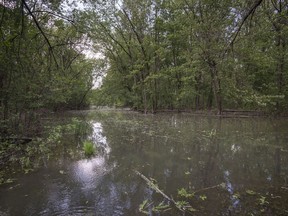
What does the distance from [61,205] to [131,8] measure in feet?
63.7

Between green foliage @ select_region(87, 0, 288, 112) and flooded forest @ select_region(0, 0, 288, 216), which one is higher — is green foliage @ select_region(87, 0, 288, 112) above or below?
above

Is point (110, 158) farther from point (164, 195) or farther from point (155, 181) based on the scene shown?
point (164, 195)

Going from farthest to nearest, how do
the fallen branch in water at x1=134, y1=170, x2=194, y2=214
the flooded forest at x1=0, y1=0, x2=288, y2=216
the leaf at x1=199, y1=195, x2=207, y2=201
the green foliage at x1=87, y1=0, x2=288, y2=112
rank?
the green foliage at x1=87, y1=0, x2=288, y2=112 < the leaf at x1=199, y1=195, x2=207, y2=201 < the flooded forest at x1=0, y1=0, x2=288, y2=216 < the fallen branch in water at x1=134, y1=170, x2=194, y2=214

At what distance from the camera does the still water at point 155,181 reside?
308 cm

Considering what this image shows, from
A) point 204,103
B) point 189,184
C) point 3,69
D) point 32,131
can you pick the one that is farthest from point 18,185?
point 204,103

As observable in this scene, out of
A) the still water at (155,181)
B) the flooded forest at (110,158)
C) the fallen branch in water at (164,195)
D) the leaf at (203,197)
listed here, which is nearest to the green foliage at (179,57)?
the flooded forest at (110,158)

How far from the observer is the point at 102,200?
131 inches

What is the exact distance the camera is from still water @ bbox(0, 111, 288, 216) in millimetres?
3078

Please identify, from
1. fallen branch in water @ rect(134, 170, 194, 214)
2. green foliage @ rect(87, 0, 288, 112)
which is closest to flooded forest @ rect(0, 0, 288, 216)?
fallen branch in water @ rect(134, 170, 194, 214)

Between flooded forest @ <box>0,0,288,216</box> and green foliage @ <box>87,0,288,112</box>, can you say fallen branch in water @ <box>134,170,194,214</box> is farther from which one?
green foliage @ <box>87,0,288,112</box>

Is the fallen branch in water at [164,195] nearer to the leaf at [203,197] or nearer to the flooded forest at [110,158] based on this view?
the flooded forest at [110,158]

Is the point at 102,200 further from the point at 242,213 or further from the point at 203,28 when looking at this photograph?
the point at 203,28

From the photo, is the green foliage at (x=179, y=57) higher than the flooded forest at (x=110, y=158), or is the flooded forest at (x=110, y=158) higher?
the green foliage at (x=179, y=57)

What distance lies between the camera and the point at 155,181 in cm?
402
